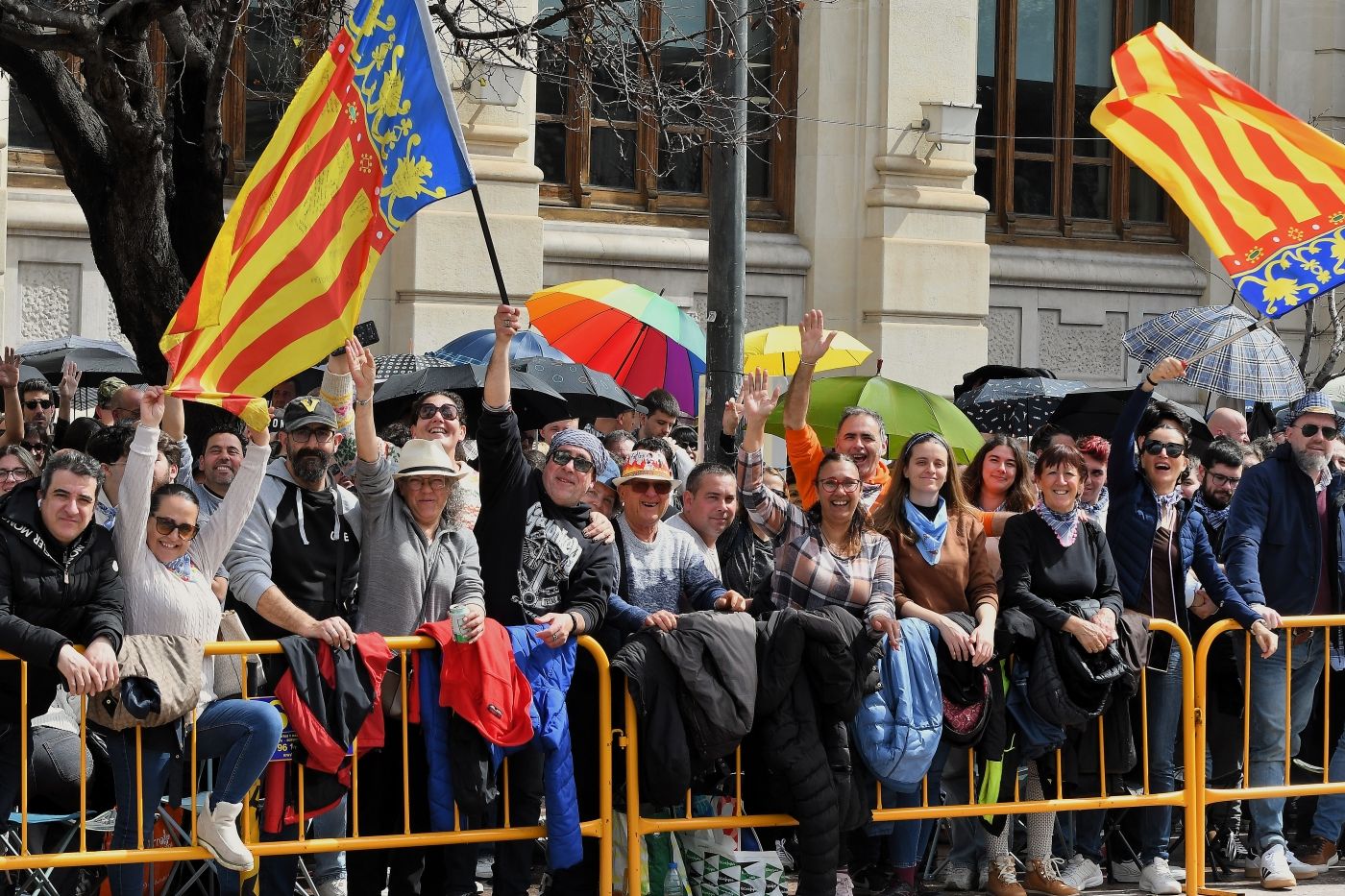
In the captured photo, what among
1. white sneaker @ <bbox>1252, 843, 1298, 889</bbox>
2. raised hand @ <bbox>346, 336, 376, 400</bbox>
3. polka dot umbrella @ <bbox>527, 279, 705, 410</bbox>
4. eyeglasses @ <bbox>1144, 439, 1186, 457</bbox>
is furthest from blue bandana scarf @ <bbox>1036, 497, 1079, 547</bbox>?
polka dot umbrella @ <bbox>527, 279, 705, 410</bbox>

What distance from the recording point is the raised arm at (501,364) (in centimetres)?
706

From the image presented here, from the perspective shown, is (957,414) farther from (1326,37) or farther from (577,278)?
(1326,37)

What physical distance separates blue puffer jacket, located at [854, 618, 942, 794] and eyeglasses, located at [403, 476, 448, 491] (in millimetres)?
1880

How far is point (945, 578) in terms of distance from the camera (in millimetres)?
8016

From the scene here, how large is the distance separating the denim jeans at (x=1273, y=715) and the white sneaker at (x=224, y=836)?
4.43 metres

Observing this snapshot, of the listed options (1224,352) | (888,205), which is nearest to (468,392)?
(1224,352)

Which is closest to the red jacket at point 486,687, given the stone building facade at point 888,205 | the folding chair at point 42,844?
the folding chair at point 42,844

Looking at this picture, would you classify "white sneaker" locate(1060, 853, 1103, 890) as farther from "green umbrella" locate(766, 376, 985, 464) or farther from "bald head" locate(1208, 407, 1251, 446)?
"bald head" locate(1208, 407, 1251, 446)

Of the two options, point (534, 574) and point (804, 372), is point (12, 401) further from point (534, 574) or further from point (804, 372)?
point (804, 372)

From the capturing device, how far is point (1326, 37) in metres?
19.5

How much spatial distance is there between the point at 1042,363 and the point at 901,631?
12140 mm

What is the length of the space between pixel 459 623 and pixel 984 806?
2380mm

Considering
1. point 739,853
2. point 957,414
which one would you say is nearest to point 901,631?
point 739,853

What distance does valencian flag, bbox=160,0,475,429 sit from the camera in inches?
269
